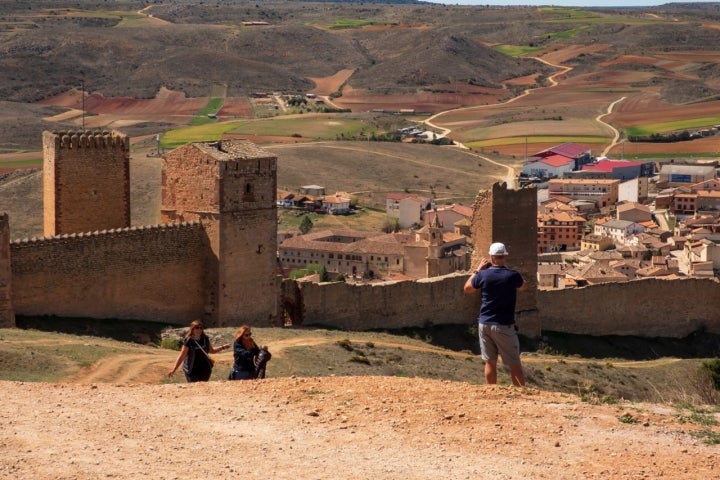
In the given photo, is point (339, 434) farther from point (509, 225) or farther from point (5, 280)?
point (509, 225)

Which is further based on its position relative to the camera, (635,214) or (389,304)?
(635,214)

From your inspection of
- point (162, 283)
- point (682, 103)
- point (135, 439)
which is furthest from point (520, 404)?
point (682, 103)

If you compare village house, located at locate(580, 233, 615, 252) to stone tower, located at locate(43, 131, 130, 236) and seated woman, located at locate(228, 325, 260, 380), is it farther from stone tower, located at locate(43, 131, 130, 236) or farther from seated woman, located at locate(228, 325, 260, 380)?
seated woman, located at locate(228, 325, 260, 380)

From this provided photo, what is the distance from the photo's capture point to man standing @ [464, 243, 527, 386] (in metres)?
13.6

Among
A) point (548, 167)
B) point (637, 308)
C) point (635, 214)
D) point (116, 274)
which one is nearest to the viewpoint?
point (116, 274)

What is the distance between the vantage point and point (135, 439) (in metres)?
11.4

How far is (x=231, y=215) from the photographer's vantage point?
85.8ft

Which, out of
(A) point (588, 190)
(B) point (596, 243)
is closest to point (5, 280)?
(B) point (596, 243)

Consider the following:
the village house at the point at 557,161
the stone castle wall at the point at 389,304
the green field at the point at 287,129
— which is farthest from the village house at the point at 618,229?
the stone castle wall at the point at 389,304

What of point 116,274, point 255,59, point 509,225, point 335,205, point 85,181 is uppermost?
point 255,59

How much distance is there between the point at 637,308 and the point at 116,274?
52.6 ft

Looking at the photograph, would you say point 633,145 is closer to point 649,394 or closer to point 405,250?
point 405,250

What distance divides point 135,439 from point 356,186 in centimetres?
7902

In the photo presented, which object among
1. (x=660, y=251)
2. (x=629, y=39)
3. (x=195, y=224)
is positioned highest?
(x=629, y=39)
